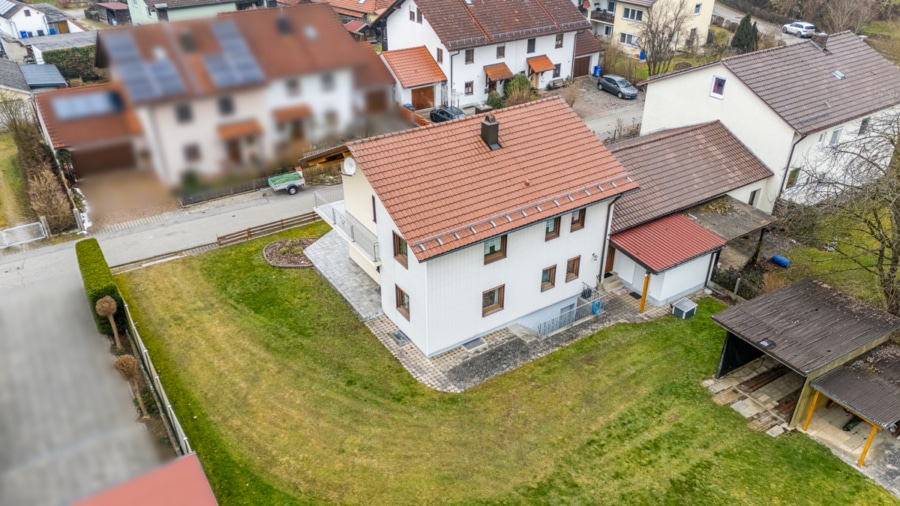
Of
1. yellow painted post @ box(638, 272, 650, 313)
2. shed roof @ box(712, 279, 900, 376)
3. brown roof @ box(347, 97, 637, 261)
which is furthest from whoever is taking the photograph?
yellow painted post @ box(638, 272, 650, 313)

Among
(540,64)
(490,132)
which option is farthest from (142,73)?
(540,64)

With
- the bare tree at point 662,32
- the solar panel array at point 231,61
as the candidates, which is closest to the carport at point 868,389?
the solar panel array at point 231,61

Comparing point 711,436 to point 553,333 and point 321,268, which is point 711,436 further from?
point 321,268

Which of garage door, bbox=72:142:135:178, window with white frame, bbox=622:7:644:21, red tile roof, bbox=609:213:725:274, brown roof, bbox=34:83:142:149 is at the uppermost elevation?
→ brown roof, bbox=34:83:142:149

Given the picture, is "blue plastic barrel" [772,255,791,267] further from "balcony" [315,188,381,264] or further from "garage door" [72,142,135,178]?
"garage door" [72,142,135,178]

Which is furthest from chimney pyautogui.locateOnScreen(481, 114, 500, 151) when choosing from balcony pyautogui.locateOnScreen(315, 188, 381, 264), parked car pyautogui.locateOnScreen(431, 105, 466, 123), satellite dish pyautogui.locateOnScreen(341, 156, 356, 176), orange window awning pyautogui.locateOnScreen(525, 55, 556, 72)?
orange window awning pyautogui.locateOnScreen(525, 55, 556, 72)

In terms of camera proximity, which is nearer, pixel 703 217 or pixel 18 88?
pixel 703 217

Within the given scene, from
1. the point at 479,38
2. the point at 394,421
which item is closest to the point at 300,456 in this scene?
the point at 394,421
